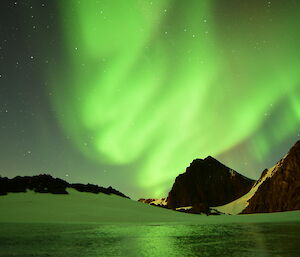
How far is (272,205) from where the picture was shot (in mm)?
104625

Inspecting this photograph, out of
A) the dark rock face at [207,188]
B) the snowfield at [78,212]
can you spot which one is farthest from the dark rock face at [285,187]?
the snowfield at [78,212]

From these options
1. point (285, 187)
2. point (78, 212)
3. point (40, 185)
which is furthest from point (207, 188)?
point (78, 212)

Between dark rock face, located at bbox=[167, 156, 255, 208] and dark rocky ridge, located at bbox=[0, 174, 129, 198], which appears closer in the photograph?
dark rocky ridge, located at bbox=[0, 174, 129, 198]

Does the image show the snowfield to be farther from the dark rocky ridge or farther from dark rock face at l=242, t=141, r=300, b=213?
dark rock face at l=242, t=141, r=300, b=213

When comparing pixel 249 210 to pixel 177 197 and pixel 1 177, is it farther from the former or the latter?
pixel 1 177

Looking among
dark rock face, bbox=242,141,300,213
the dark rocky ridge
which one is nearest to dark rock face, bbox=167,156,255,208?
dark rock face, bbox=242,141,300,213

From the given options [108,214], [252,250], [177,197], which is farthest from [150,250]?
[177,197]

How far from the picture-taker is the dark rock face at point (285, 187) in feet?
A: 319

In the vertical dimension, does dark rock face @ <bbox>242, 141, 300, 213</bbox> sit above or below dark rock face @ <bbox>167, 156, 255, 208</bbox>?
below

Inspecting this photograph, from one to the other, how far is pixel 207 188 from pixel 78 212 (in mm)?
176029

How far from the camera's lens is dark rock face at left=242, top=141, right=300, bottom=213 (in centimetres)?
9725

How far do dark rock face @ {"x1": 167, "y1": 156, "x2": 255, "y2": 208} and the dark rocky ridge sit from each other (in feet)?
504

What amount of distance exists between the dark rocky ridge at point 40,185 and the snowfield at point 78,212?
1015 millimetres

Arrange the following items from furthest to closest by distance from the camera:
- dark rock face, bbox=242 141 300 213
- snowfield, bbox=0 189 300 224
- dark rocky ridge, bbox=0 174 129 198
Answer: dark rock face, bbox=242 141 300 213
dark rocky ridge, bbox=0 174 129 198
snowfield, bbox=0 189 300 224
